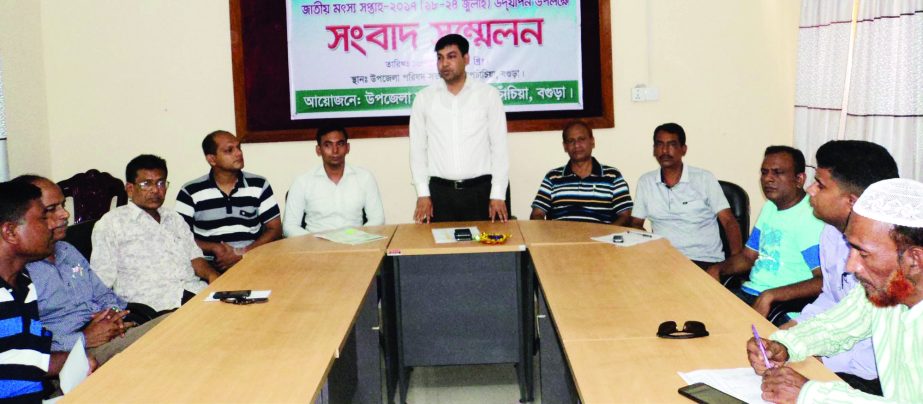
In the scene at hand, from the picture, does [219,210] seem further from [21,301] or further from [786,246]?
[786,246]

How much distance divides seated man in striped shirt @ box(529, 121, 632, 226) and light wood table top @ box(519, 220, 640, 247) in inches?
13.8

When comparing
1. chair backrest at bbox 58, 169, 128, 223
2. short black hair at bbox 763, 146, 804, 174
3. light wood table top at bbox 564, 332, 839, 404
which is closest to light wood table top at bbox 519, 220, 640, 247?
short black hair at bbox 763, 146, 804, 174

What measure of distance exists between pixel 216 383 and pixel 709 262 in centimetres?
303

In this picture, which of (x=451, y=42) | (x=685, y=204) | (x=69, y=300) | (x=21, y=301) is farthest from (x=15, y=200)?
(x=685, y=204)

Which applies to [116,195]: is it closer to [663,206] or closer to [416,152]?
[416,152]

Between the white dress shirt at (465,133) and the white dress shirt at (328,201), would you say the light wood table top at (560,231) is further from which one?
the white dress shirt at (328,201)

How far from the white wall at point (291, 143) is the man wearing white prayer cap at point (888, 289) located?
389 centimetres

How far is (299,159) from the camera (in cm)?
590

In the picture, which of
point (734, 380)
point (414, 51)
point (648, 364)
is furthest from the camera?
point (414, 51)

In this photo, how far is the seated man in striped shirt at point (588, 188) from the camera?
195 inches

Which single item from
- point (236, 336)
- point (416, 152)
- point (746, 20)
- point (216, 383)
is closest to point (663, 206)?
point (416, 152)

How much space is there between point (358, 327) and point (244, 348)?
3.88ft

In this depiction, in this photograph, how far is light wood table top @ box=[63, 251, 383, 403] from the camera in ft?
6.78

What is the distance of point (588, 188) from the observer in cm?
499
